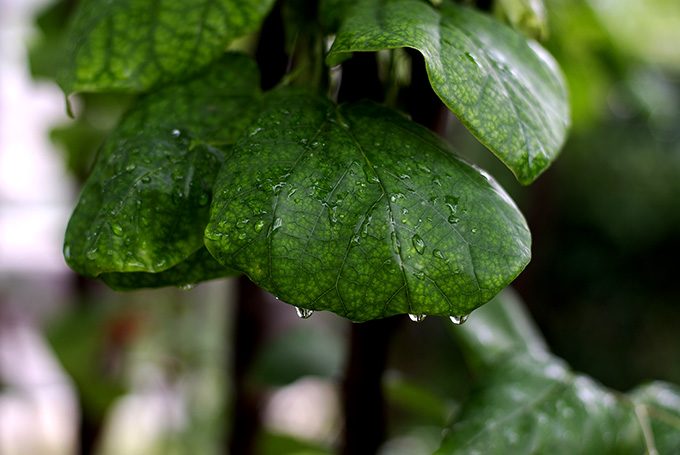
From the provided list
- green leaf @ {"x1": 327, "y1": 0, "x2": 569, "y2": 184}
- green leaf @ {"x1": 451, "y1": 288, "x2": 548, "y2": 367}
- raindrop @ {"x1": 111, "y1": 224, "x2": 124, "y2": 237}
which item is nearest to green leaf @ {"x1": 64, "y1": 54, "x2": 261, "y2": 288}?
raindrop @ {"x1": 111, "y1": 224, "x2": 124, "y2": 237}

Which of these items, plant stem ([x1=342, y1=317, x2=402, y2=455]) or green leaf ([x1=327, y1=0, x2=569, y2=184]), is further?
plant stem ([x1=342, y1=317, x2=402, y2=455])

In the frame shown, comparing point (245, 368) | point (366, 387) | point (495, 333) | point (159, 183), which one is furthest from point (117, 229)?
point (245, 368)

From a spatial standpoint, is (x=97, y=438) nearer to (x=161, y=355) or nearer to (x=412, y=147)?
(x=161, y=355)

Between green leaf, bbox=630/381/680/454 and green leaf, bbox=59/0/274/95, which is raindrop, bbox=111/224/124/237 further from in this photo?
green leaf, bbox=630/381/680/454

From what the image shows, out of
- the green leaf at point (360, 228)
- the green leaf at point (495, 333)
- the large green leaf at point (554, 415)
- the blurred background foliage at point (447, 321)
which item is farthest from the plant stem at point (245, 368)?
the green leaf at point (360, 228)

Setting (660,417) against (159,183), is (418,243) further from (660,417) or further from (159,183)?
(660,417)

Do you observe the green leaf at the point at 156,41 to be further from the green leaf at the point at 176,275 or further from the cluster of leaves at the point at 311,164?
the green leaf at the point at 176,275
